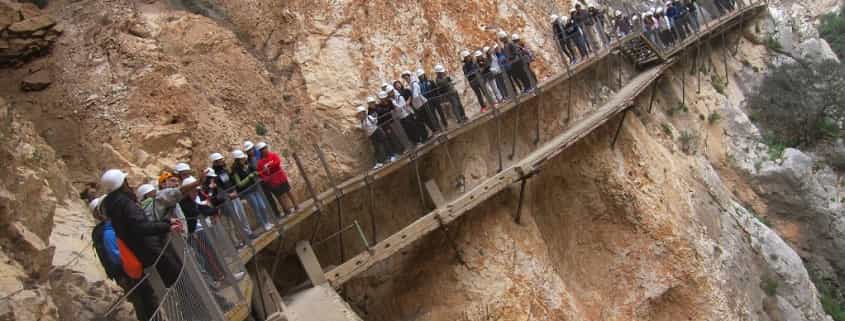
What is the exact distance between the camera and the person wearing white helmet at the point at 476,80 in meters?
14.7

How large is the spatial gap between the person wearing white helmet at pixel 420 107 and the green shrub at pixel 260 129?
2.78 meters

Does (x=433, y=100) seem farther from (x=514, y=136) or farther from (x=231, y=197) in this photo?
(x=231, y=197)

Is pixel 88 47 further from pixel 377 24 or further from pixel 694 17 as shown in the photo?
pixel 694 17

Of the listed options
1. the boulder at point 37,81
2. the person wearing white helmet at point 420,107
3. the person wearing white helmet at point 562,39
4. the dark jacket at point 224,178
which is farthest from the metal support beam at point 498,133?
the boulder at point 37,81

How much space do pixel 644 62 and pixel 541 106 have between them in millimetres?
6695

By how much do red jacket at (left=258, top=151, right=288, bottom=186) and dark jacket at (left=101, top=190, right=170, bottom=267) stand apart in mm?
4057

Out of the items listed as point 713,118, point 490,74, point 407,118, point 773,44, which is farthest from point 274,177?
point 773,44

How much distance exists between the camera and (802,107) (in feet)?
84.3

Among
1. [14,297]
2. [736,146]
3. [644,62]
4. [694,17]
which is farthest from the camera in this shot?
[694,17]

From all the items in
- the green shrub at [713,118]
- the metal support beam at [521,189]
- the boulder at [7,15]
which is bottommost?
the green shrub at [713,118]

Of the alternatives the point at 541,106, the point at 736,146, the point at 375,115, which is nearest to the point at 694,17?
the point at 736,146

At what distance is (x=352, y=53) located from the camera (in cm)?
1537

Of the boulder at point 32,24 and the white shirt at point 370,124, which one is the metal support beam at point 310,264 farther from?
the boulder at point 32,24

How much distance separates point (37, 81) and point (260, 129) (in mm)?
3746
